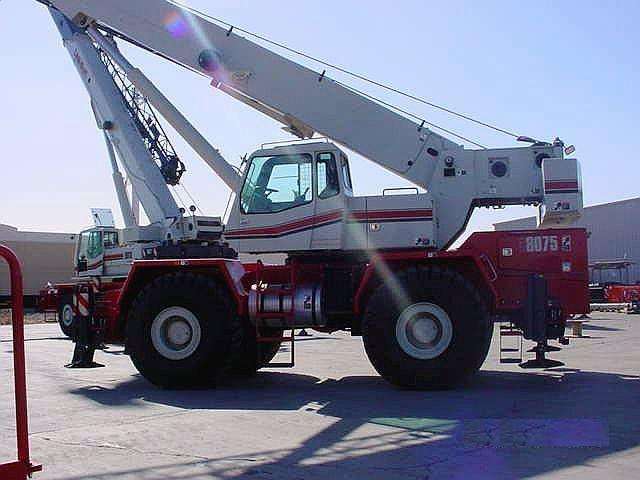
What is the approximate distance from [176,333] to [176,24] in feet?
18.1

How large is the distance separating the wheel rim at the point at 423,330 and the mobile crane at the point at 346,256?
0.02m

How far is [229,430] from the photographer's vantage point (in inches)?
336

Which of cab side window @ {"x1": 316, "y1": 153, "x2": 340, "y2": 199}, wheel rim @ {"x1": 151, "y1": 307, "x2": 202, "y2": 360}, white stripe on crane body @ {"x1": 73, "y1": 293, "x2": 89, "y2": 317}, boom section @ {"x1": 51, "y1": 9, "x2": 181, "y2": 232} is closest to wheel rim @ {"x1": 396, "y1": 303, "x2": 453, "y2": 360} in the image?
cab side window @ {"x1": 316, "y1": 153, "x2": 340, "y2": 199}

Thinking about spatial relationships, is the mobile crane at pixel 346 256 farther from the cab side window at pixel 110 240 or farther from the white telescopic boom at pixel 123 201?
the cab side window at pixel 110 240

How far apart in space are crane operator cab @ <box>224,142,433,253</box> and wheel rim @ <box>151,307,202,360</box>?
145 cm

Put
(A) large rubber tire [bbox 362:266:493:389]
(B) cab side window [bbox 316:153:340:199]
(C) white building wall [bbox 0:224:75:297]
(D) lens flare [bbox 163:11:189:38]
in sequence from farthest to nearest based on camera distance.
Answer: (C) white building wall [bbox 0:224:75:297] → (D) lens flare [bbox 163:11:189:38] → (B) cab side window [bbox 316:153:340:199] → (A) large rubber tire [bbox 362:266:493:389]

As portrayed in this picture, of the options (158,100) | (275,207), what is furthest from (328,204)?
(158,100)

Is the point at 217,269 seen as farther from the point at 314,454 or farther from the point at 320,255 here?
the point at 314,454

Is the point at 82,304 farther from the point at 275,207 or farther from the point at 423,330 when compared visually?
the point at 423,330

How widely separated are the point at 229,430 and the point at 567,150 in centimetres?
688

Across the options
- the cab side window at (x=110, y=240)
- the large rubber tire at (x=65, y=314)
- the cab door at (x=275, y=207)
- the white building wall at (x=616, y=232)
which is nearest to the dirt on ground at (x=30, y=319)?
the cab side window at (x=110, y=240)

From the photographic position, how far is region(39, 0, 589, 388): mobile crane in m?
11.2

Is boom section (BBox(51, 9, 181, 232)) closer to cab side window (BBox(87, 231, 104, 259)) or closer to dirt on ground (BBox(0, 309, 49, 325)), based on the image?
cab side window (BBox(87, 231, 104, 259))

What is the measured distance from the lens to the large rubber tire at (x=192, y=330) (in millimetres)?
11914
